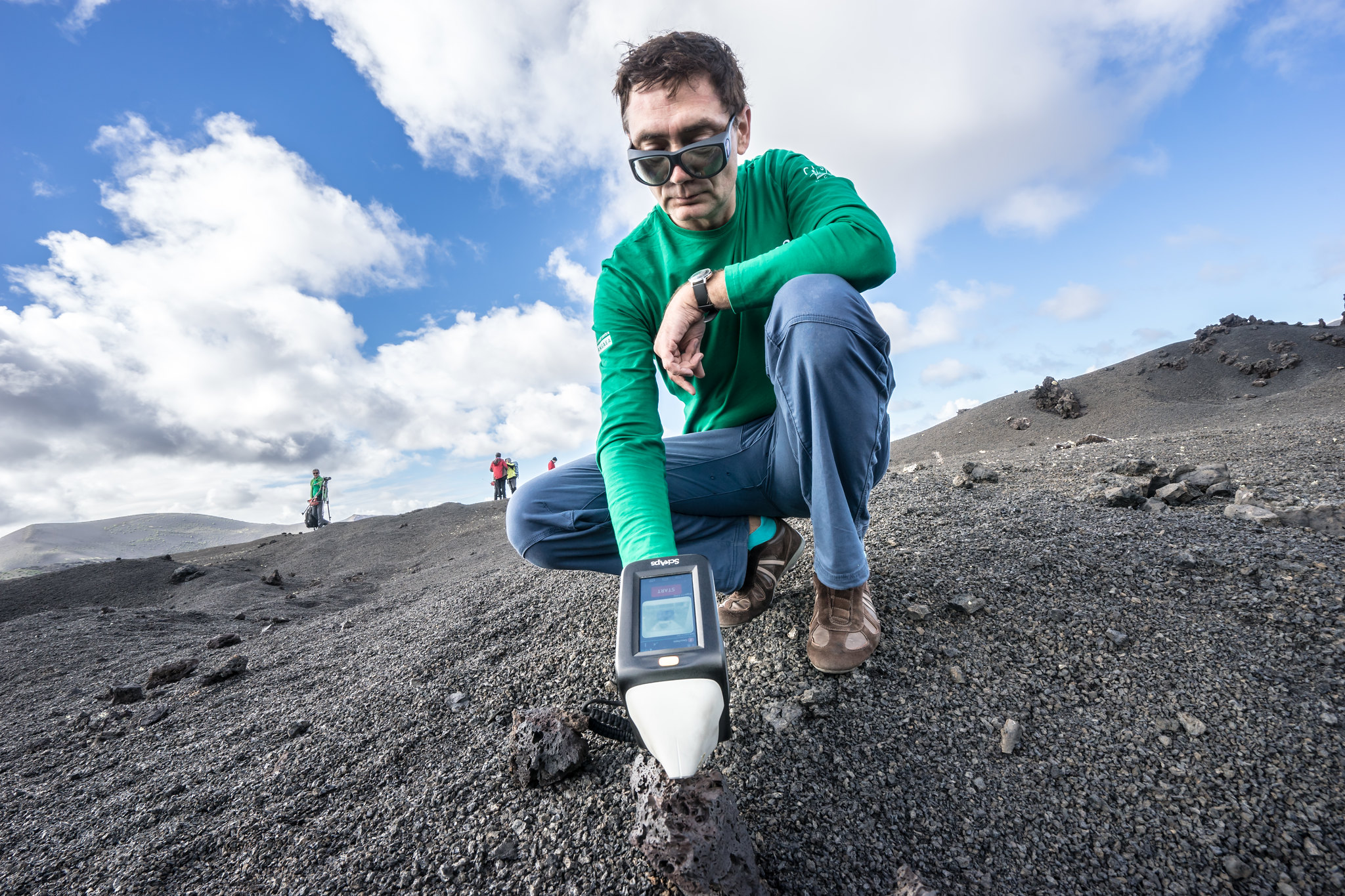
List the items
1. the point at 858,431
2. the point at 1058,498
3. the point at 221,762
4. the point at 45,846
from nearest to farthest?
the point at 45,846
the point at 858,431
the point at 221,762
the point at 1058,498

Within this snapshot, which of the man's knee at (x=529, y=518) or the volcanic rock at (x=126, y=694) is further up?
the man's knee at (x=529, y=518)

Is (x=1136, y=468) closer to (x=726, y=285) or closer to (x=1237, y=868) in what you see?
(x=1237, y=868)

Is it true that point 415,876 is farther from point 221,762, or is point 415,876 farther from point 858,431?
point 858,431

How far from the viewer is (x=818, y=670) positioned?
1633 mm

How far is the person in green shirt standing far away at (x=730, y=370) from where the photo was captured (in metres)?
1.57

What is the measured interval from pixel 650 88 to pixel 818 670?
186cm

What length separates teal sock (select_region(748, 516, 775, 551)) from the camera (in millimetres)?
2094

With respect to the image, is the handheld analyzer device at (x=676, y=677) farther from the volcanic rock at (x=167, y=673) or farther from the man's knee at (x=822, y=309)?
the volcanic rock at (x=167, y=673)

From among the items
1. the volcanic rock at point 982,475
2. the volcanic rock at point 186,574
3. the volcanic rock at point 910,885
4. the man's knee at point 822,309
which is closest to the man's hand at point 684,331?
the man's knee at point 822,309

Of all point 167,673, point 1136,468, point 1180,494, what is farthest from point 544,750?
point 1136,468

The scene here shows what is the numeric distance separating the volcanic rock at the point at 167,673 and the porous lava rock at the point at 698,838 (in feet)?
9.78

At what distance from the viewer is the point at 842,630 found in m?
1.62

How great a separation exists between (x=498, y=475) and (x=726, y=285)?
673 inches

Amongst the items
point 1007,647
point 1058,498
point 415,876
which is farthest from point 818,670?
point 1058,498
